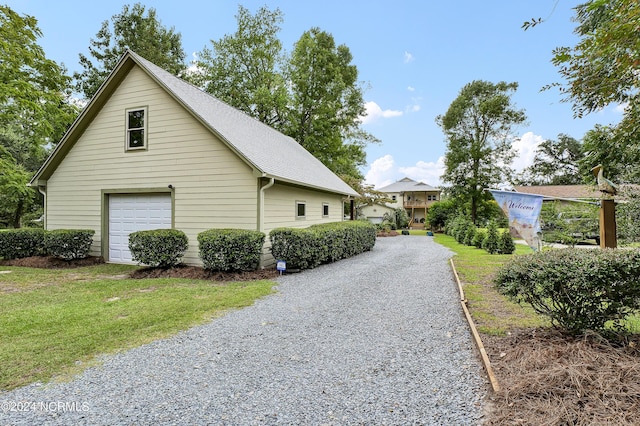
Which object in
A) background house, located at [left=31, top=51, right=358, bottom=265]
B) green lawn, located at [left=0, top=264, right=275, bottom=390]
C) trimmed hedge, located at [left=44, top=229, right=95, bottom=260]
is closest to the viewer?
green lawn, located at [left=0, top=264, right=275, bottom=390]

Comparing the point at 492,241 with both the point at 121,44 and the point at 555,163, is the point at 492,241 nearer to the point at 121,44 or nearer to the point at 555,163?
the point at 121,44

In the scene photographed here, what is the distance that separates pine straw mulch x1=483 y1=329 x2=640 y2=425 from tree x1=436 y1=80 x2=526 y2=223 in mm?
26993

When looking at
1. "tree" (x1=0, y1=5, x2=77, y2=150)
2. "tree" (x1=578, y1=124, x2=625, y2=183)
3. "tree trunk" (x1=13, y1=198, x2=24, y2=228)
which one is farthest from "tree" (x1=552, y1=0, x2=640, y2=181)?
A: "tree trunk" (x1=13, y1=198, x2=24, y2=228)

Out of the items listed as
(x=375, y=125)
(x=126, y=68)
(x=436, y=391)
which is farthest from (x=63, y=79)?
(x=375, y=125)

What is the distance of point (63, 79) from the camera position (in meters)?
13.0

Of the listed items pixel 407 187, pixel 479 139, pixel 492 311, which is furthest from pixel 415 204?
pixel 492 311

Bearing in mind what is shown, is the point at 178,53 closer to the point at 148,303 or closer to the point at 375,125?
the point at 375,125

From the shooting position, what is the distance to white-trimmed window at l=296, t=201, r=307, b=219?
11493 mm

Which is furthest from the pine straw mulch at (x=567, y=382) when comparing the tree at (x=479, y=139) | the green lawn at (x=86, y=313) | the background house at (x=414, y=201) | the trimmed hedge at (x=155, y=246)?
the background house at (x=414, y=201)

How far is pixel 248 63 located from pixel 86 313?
22792mm

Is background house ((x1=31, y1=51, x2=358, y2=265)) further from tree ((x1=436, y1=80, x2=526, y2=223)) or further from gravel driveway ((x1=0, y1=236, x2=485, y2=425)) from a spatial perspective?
tree ((x1=436, y1=80, x2=526, y2=223))

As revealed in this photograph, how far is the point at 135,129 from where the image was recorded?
33.7 ft

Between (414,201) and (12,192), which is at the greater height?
(414,201)

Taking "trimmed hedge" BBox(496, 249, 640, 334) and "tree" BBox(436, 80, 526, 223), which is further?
"tree" BBox(436, 80, 526, 223)
